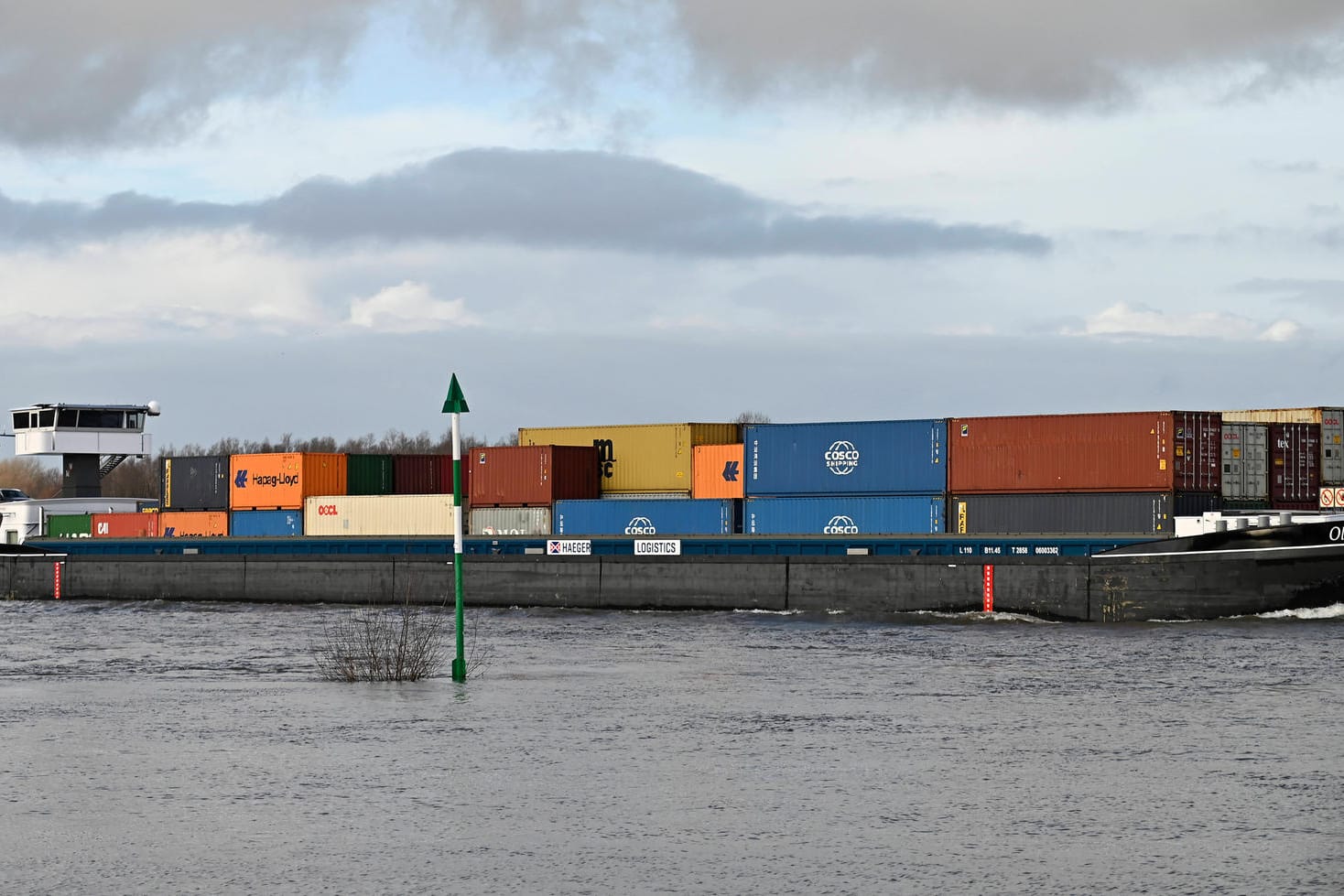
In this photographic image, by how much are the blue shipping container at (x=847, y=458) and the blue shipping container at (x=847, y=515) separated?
0.99 ft

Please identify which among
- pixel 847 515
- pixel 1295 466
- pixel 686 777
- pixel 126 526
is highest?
pixel 1295 466

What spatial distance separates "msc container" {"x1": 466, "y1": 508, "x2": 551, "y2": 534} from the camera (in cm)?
5784

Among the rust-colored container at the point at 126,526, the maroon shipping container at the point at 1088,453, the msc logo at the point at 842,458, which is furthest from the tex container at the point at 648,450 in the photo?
the rust-colored container at the point at 126,526

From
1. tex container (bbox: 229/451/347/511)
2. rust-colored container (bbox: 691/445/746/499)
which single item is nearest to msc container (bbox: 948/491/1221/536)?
rust-colored container (bbox: 691/445/746/499)

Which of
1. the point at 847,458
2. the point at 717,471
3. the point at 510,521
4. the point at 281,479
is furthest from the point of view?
the point at 281,479

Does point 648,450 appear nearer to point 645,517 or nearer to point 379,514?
point 645,517

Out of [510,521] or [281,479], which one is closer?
[510,521]

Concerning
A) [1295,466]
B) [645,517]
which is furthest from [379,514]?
[1295,466]

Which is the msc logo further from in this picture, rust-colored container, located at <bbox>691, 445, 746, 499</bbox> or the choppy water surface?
the choppy water surface

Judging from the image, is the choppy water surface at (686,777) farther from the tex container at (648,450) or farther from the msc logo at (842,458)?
the tex container at (648,450)

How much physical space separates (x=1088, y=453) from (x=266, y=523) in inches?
1407

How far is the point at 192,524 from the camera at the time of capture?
225ft

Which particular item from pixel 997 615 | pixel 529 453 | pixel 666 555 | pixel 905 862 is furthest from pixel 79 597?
pixel 905 862

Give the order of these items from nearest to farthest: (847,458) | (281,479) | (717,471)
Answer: (847,458) < (717,471) < (281,479)
